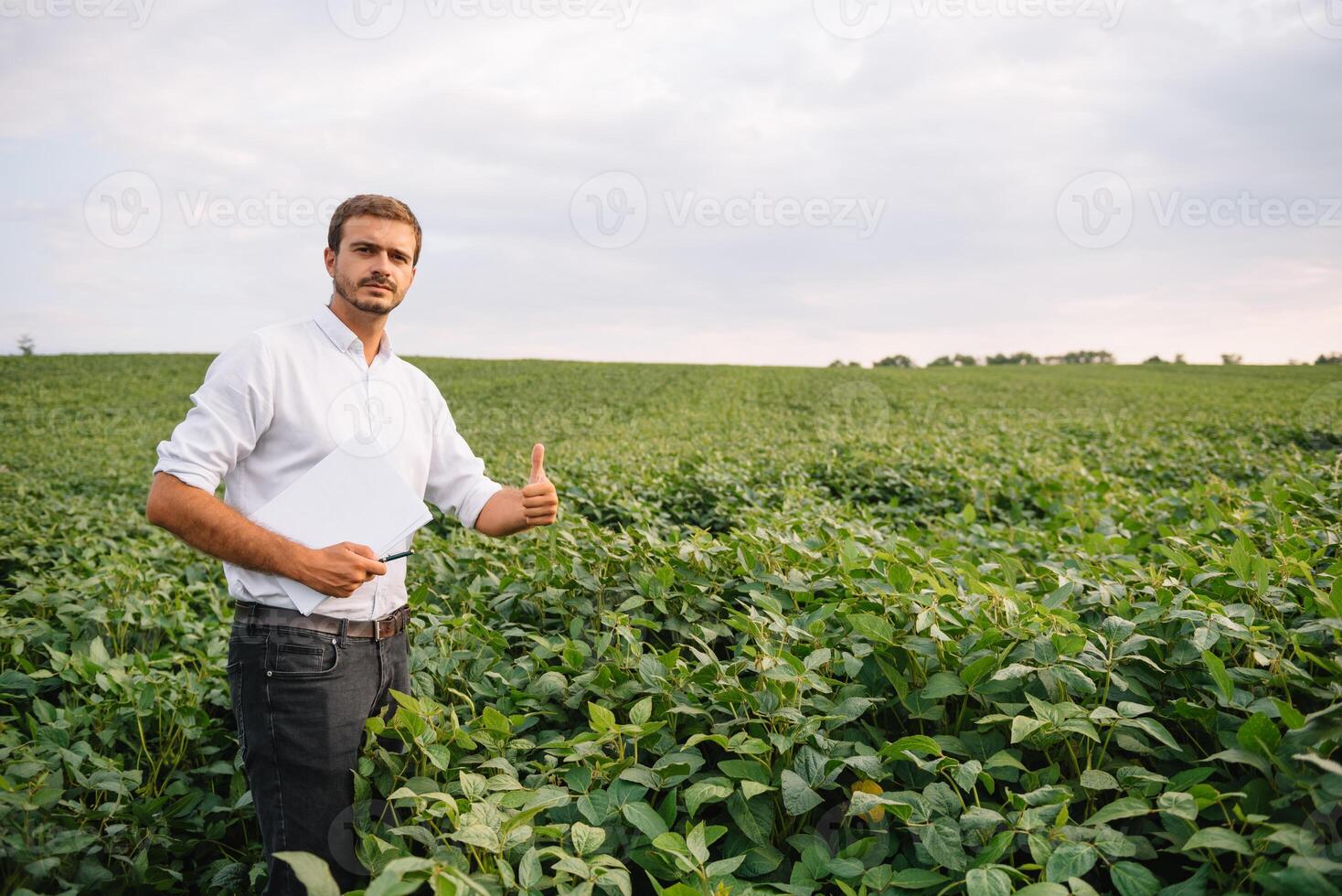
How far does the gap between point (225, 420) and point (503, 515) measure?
955 mm

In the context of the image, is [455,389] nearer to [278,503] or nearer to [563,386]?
[563,386]

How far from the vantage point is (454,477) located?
2.96 meters

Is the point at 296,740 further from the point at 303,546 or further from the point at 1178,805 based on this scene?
the point at 1178,805

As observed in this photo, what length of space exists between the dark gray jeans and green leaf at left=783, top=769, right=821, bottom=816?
1.20m

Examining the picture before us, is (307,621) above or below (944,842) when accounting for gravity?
above

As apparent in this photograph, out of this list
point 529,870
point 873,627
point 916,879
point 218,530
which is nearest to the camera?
point 529,870

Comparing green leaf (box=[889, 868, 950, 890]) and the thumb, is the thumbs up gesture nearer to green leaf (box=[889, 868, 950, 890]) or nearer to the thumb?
the thumb

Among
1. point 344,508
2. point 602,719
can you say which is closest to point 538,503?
point 344,508

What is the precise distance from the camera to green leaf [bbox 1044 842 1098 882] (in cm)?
154

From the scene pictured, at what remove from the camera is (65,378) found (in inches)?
1318

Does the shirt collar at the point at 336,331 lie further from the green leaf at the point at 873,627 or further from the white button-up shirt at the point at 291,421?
the green leaf at the point at 873,627

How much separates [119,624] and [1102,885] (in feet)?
14.0

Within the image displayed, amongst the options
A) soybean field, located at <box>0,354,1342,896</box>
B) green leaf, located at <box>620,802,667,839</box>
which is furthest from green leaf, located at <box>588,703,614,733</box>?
green leaf, located at <box>620,802,667,839</box>

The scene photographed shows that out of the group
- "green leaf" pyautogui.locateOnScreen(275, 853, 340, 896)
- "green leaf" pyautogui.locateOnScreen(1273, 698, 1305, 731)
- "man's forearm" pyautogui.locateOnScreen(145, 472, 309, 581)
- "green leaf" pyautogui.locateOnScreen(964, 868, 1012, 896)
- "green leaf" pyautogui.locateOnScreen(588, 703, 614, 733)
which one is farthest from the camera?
"man's forearm" pyautogui.locateOnScreen(145, 472, 309, 581)
